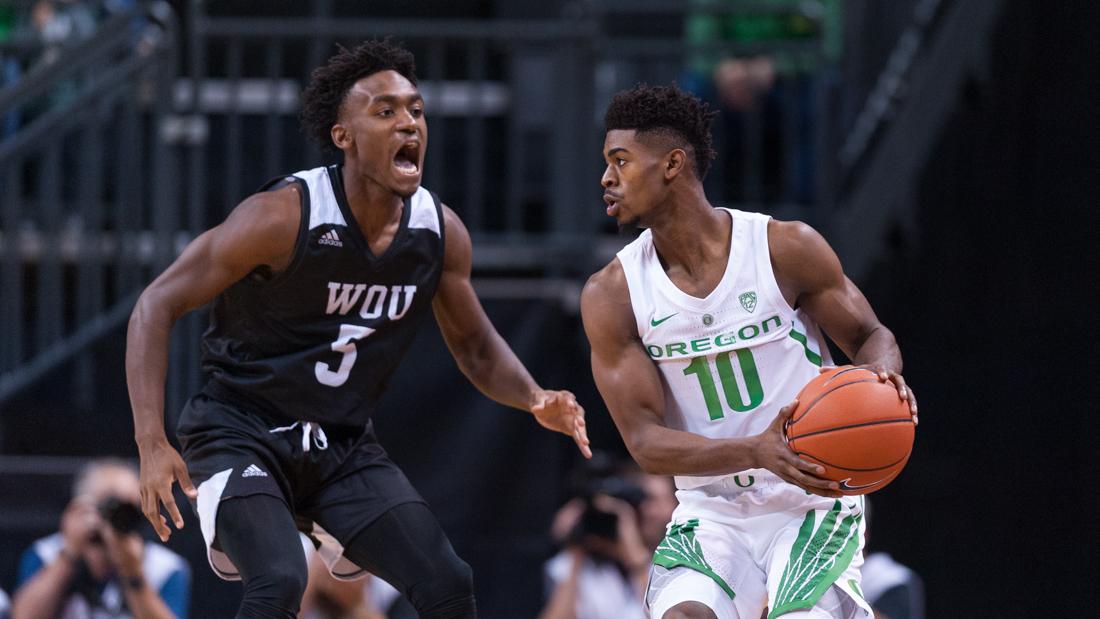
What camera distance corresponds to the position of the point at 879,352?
468 cm

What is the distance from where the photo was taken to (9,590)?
6.93m

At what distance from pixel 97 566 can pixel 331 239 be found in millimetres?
2521

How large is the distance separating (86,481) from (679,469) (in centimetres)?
337

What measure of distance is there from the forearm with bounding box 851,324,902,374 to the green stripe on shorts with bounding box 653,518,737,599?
0.73 m

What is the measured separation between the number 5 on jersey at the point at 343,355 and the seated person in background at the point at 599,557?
2436mm

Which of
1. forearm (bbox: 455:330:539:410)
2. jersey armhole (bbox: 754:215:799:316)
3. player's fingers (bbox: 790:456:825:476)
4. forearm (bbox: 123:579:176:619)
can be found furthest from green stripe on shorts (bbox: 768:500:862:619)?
forearm (bbox: 123:579:176:619)

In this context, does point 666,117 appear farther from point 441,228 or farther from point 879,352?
point 879,352

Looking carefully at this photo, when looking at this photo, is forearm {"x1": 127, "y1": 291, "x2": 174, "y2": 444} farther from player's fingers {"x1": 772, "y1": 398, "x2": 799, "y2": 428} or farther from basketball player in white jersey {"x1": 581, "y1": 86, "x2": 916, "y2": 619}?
player's fingers {"x1": 772, "y1": 398, "x2": 799, "y2": 428}

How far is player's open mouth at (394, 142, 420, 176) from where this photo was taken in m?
4.97

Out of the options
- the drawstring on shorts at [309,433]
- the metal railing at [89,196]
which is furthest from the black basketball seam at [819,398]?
the metal railing at [89,196]

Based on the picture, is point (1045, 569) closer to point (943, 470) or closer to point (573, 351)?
point (943, 470)

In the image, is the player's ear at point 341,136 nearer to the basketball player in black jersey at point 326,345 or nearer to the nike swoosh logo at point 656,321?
the basketball player in black jersey at point 326,345

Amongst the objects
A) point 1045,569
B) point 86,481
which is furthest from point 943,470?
point 86,481

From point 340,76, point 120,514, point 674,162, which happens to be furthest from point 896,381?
point 120,514
